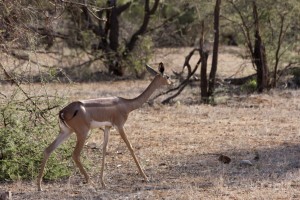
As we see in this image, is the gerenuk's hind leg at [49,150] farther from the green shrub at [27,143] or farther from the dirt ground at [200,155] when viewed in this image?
the green shrub at [27,143]

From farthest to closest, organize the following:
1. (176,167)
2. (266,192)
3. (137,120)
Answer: (137,120), (176,167), (266,192)

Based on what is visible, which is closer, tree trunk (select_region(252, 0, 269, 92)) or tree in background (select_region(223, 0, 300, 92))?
tree in background (select_region(223, 0, 300, 92))

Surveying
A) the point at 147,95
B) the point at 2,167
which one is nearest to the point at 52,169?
the point at 2,167

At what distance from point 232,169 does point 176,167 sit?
0.74 metres

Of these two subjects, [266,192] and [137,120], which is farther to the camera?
[137,120]

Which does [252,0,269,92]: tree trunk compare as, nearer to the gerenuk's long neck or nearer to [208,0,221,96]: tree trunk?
[208,0,221,96]: tree trunk

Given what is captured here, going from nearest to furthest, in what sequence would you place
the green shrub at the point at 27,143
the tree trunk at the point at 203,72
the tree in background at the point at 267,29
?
the green shrub at the point at 27,143 < the tree trunk at the point at 203,72 < the tree in background at the point at 267,29

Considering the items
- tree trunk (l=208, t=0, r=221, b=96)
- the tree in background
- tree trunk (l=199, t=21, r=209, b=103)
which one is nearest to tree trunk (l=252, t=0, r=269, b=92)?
the tree in background

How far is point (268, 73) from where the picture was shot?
1709cm

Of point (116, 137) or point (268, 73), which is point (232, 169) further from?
point (268, 73)

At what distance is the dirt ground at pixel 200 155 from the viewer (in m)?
7.57

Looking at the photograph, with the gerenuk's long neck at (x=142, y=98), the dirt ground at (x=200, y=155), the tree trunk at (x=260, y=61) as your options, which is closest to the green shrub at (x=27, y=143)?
the dirt ground at (x=200, y=155)

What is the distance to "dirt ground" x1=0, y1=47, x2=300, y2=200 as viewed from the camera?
24.8 ft

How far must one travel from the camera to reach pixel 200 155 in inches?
388
